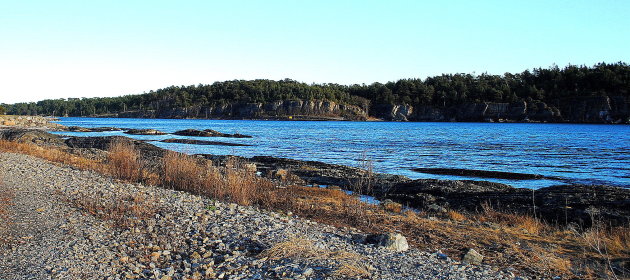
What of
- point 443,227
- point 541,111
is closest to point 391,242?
point 443,227

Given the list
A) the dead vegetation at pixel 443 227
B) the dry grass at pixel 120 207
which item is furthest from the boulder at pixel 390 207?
the dry grass at pixel 120 207

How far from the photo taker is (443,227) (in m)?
12.4

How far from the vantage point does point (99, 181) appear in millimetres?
16453

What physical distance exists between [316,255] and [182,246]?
269 cm

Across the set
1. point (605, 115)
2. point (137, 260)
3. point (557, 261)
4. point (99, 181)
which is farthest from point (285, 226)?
point (605, 115)

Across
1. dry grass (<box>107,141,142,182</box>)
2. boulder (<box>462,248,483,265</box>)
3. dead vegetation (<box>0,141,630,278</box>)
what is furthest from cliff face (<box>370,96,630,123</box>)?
→ boulder (<box>462,248,483,265</box>)

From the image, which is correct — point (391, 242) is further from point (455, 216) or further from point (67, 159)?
point (67, 159)

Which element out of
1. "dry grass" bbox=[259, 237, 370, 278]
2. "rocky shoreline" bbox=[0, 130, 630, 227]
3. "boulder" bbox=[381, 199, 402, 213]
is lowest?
"rocky shoreline" bbox=[0, 130, 630, 227]

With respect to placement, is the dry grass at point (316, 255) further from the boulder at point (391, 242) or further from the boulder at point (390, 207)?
the boulder at point (390, 207)

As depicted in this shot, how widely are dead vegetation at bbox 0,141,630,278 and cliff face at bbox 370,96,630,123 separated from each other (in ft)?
532

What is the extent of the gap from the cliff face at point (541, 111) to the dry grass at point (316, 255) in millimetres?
170769

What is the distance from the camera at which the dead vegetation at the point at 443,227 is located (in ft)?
29.6

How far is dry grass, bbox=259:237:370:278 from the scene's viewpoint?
24.8ft

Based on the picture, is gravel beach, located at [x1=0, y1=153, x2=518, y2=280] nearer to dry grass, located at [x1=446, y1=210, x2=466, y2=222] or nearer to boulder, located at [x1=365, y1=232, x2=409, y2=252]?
boulder, located at [x1=365, y1=232, x2=409, y2=252]
